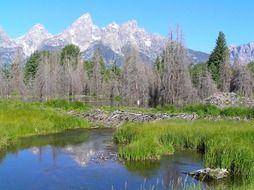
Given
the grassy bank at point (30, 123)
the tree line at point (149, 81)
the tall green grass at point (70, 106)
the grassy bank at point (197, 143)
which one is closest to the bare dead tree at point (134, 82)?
the tree line at point (149, 81)

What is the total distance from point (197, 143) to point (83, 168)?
8.34 m

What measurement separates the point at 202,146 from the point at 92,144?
8.12 meters

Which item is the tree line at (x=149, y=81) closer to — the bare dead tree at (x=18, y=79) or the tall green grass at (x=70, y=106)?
the bare dead tree at (x=18, y=79)

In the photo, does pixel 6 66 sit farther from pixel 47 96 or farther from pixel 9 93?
pixel 47 96

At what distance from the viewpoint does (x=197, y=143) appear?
27.3 metres

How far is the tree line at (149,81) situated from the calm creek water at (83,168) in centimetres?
3386

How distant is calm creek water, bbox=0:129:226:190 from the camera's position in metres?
19.0

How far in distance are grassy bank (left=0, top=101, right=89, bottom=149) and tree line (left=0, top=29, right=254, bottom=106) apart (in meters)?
23.8

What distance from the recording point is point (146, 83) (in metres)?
81.6

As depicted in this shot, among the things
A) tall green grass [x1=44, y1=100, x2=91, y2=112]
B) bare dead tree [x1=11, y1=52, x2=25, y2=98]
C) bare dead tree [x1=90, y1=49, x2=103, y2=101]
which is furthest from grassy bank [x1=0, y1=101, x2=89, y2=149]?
bare dead tree [x1=11, y1=52, x2=25, y2=98]

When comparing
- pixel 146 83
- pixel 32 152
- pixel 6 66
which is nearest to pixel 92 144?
pixel 32 152

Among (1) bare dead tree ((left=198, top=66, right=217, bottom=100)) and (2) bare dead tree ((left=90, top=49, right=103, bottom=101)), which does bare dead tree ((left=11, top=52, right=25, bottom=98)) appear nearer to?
(2) bare dead tree ((left=90, top=49, right=103, bottom=101))

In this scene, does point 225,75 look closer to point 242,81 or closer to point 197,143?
point 242,81

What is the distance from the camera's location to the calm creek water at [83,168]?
1895 centimetres
